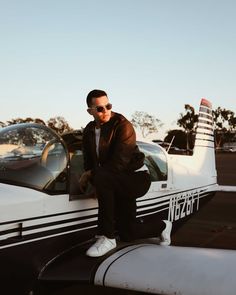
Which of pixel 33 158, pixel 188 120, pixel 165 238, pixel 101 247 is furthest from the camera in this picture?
pixel 188 120

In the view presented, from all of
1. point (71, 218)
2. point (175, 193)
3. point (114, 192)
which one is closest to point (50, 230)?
point (71, 218)

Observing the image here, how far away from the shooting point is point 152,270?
3076mm

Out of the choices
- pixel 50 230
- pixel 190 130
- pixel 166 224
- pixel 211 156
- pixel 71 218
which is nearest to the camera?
pixel 50 230

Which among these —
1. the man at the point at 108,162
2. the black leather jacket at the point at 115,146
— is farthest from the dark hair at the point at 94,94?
the black leather jacket at the point at 115,146

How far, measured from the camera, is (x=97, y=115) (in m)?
3.46

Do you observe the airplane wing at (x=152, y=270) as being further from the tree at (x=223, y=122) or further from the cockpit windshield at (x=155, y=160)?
the tree at (x=223, y=122)

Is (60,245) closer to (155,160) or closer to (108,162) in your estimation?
(108,162)

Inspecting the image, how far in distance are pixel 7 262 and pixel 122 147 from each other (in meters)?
1.22

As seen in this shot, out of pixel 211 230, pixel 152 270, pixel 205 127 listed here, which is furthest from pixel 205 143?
pixel 152 270

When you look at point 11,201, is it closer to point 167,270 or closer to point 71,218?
point 71,218

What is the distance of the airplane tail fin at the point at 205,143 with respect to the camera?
659 centimetres

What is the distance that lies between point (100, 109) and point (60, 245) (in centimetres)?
116

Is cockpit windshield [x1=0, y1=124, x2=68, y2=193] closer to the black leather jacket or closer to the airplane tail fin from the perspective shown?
the black leather jacket

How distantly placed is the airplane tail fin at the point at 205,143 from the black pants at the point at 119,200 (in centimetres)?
278
